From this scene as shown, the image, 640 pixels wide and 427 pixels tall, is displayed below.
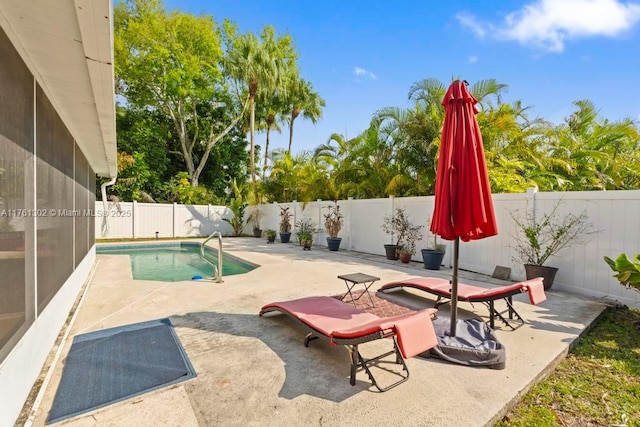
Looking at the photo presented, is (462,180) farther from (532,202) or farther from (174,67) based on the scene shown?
(174,67)

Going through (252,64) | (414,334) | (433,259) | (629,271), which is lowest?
(433,259)

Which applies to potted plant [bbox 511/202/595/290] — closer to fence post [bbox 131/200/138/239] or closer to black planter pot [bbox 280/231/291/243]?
black planter pot [bbox 280/231/291/243]

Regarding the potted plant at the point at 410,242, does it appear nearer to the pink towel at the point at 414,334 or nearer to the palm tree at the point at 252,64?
the pink towel at the point at 414,334

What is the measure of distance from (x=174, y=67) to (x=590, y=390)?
2487cm

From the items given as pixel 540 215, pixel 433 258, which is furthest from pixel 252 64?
pixel 540 215

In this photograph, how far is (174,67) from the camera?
844 inches

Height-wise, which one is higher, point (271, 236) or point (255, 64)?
point (255, 64)

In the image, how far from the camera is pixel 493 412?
2492 millimetres

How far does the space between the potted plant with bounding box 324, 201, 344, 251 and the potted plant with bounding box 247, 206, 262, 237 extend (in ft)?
22.5

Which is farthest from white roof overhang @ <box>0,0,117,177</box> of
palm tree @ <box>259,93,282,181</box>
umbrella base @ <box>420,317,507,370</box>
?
palm tree @ <box>259,93,282,181</box>

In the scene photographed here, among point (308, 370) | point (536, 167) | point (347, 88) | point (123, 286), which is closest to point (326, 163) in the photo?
point (347, 88)

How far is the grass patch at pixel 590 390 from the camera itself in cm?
256

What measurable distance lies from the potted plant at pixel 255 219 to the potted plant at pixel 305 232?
4257 millimetres

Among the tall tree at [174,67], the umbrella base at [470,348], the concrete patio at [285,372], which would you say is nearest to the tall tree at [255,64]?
the tall tree at [174,67]
